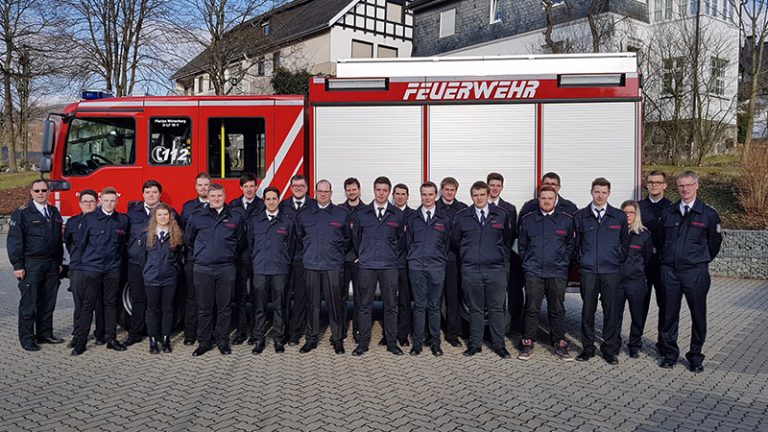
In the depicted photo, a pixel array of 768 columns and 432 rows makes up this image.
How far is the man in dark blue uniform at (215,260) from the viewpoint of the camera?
20.6 feet

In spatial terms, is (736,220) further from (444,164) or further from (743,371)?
(444,164)

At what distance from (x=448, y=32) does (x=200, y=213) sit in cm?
2756

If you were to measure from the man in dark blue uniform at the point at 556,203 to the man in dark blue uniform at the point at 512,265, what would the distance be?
0.15 metres

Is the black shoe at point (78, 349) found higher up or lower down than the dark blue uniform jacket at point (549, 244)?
lower down

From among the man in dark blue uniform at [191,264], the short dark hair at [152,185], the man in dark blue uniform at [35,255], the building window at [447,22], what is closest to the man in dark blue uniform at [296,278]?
the man in dark blue uniform at [191,264]

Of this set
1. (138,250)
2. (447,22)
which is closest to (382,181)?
(138,250)

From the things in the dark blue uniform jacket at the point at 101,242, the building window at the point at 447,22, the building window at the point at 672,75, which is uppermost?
the building window at the point at 447,22

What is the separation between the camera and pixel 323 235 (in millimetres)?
6391

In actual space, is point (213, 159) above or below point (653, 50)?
below

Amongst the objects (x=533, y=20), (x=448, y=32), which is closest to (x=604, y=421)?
(x=533, y=20)

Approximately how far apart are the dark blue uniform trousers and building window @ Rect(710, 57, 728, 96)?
627 inches

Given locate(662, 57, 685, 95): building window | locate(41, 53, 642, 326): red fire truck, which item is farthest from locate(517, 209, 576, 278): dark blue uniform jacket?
locate(662, 57, 685, 95): building window

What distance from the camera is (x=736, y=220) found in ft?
42.2

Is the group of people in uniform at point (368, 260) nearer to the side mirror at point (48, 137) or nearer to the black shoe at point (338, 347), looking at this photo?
the black shoe at point (338, 347)
